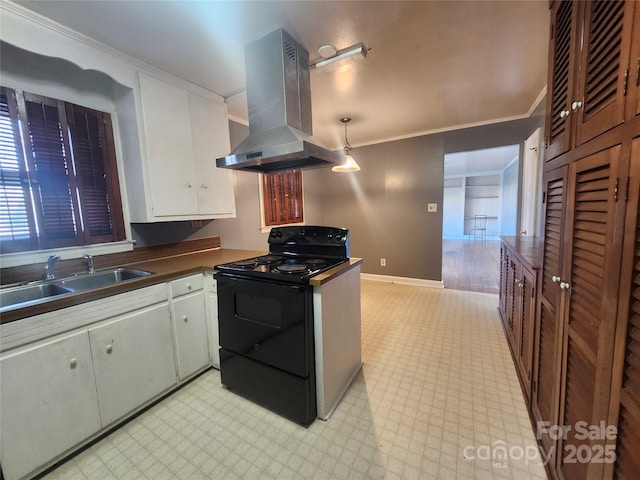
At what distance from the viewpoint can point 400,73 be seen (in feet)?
6.92

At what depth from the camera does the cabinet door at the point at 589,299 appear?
2.33ft

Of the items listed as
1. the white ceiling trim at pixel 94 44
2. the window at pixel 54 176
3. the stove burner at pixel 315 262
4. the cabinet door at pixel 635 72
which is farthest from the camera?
the stove burner at pixel 315 262

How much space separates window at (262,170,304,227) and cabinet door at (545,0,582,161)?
2614 millimetres

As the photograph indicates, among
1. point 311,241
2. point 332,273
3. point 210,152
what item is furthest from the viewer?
point 210,152

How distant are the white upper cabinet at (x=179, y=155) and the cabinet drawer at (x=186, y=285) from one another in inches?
22.4

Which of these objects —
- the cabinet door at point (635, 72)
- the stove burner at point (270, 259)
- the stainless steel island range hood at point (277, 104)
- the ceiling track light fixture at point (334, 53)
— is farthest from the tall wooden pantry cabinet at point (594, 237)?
the stove burner at point (270, 259)

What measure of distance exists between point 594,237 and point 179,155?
2.52 m

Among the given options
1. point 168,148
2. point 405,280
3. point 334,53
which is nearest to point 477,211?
point 405,280

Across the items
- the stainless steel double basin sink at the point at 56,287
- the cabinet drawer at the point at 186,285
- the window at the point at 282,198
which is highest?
the window at the point at 282,198

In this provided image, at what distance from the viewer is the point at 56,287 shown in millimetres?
1591

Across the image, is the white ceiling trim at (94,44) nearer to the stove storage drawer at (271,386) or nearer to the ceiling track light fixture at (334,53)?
the ceiling track light fixture at (334,53)

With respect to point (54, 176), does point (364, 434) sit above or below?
below

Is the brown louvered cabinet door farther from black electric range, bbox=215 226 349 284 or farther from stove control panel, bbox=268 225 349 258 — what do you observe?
stove control panel, bbox=268 225 349 258

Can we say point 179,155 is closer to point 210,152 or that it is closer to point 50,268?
point 210,152
